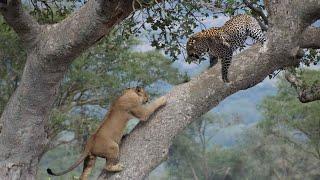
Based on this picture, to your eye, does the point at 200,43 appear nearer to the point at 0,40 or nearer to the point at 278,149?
the point at 0,40

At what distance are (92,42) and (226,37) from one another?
145cm

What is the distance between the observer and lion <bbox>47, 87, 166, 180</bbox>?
4797mm

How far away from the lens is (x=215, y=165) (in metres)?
33.2

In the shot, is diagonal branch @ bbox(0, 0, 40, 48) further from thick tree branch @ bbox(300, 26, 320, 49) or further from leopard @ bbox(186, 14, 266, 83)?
thick tree branch @ bbox(300, 26, 320, 49)

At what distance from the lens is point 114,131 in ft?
16.3

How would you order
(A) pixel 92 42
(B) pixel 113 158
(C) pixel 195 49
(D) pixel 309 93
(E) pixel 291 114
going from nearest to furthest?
(B) pixel 113 158 < (A) pixel 92 42 < (C) pixel 195 49 < (D) pixel 309 93 < (E) pixel 291 114

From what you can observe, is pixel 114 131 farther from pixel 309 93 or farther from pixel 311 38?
pixel 309 93

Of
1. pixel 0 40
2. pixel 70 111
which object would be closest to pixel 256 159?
pixel 70 111

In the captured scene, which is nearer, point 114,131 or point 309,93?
point 114,131

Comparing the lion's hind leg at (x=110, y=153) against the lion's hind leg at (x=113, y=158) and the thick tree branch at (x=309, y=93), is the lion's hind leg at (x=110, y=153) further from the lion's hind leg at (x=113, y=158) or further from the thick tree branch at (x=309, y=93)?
the thick tree branch at (x=309, y=93)

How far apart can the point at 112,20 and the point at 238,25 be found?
5.03 feet

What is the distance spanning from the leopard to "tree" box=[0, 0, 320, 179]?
692 mm

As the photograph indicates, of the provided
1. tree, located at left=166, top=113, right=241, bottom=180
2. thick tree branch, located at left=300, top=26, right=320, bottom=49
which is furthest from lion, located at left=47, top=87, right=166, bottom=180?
tree, located at left=166, top=113, right=241, bottom=180

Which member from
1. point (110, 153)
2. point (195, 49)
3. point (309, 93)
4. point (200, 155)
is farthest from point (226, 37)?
point (200, 155)
